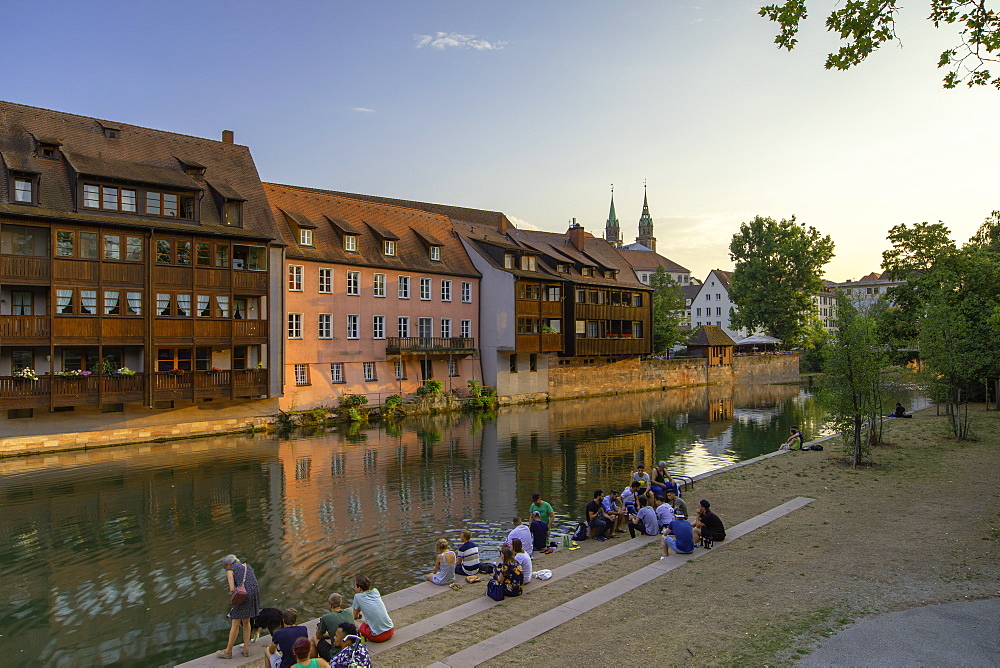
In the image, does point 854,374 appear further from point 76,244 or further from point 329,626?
point 76,244

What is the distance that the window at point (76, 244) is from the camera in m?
27.3

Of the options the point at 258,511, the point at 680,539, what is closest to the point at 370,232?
the point at 258,511

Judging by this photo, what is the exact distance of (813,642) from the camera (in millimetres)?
9047

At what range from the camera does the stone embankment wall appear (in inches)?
2057

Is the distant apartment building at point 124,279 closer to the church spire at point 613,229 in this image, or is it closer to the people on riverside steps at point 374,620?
the people on riverside steps at point 374,620

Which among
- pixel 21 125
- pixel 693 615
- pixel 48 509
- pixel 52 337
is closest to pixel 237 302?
pixel 52 337

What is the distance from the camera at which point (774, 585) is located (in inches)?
449

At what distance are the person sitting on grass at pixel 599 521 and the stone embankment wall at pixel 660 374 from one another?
34.4 meters

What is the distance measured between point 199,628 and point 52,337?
2085 cm

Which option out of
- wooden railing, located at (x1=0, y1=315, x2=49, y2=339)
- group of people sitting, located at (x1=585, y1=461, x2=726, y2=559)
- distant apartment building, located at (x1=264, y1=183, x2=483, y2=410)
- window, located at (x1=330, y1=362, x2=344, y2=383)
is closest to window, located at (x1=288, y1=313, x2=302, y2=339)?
distant apartment building, located at (x1=264, y1=183, x2=483, y2=410)

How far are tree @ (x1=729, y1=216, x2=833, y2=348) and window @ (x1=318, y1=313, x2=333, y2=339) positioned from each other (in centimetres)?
5777

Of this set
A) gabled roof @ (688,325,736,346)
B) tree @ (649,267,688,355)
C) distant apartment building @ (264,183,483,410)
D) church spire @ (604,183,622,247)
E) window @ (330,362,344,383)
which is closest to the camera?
distant apartment building @ (264,183,483,410)

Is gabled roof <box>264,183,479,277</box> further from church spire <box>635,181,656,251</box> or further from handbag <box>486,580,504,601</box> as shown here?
church spire <box>635,181,656,251</box>

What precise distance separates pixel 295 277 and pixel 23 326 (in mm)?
13292
